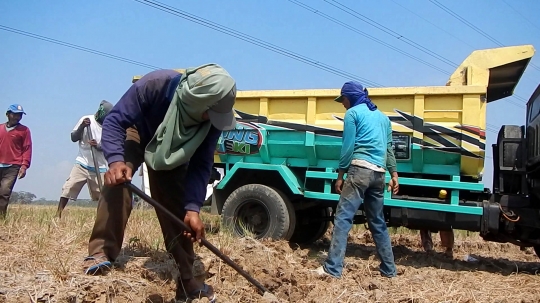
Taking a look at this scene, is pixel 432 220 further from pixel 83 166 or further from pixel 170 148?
pixel 83 166

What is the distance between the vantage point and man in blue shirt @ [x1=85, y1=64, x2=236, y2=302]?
132 inches

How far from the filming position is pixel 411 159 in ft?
21.8

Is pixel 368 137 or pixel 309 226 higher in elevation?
pixel 368 137

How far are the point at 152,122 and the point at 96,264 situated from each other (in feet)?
3.50

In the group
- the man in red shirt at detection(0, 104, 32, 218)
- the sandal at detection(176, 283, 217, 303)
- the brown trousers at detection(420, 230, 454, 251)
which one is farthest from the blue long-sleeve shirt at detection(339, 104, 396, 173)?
the man in red shirt at detection(0, 104, 32, 218)

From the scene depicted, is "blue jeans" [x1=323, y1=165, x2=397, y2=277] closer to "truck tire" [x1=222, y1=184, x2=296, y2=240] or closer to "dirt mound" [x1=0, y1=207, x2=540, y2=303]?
"dirt mound" [x1=0, y1=207, x2=540, y2=303]

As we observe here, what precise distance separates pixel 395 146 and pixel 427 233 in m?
1.56

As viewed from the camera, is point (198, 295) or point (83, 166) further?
point (83, 166)

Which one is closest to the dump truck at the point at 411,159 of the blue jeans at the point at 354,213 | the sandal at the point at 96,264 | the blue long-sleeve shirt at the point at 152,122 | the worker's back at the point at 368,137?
the blue jeans at the point at 354,213

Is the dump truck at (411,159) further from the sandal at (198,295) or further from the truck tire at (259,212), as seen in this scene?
the sandal at (198,295)

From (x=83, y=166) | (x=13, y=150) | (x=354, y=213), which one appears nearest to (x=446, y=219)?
(x=354, y=213)

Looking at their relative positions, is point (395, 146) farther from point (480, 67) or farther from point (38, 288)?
point (38, 288)

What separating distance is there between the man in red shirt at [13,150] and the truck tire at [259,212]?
3.17 meters

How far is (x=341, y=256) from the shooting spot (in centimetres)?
505
